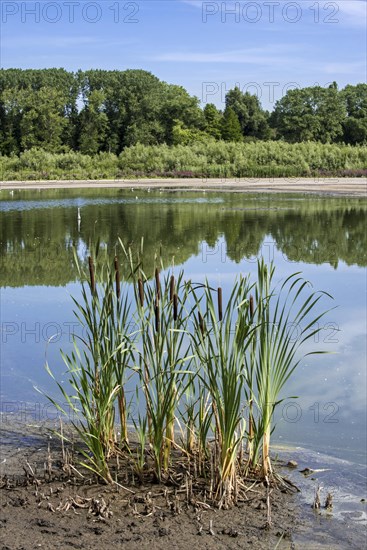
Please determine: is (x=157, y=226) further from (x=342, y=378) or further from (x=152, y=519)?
(x=152, y=519)

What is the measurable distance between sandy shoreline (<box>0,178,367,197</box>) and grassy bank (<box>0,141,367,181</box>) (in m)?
2.13

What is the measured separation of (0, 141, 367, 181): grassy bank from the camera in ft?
176

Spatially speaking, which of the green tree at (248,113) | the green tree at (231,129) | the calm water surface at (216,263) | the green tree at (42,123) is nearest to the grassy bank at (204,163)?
the green tree at (42,123)

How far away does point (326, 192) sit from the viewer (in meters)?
37.7

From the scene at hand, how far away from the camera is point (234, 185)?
4500 centimetres

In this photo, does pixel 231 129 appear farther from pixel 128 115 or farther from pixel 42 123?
pixel 42 123

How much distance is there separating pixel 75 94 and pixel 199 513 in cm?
8970

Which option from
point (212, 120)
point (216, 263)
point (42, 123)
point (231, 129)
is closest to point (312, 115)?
point (231, 129)

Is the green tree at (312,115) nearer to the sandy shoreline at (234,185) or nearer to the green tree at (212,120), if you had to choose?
the green tree at (212,120)

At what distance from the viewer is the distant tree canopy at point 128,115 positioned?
79250mm

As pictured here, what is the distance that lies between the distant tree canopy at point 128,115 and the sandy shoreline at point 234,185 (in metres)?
26.5

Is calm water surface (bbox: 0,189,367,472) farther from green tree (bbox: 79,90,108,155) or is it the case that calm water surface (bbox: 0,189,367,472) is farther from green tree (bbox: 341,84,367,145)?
green tree (bbox: 341,84,367,145)


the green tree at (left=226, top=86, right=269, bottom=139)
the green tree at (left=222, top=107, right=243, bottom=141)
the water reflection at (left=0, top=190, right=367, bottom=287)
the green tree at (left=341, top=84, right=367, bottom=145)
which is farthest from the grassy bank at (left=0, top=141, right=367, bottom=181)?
the green tree at (left=226, top=86, right=269, bottom=139)

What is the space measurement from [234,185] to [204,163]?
11399 mm
